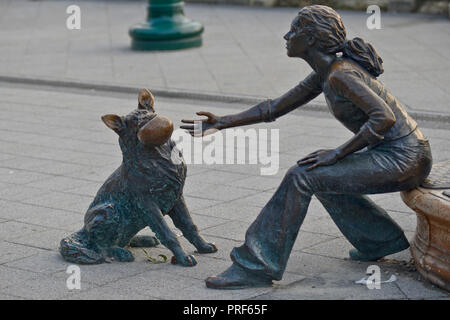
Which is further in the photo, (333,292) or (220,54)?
(220,54)

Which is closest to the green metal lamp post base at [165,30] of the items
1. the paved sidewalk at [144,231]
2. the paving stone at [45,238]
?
the paved sidewalk at [144,231]

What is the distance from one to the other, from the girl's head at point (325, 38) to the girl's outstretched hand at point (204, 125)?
2.16ft

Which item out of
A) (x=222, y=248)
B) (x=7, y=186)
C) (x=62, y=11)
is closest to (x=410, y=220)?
(x=222, y=248)

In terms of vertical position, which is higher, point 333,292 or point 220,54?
point 333,292

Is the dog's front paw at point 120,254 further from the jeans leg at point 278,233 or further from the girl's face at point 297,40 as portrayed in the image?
the girl's face at point 297,40

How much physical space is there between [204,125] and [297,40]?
822 millimetres

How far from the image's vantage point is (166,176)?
4.77 metres

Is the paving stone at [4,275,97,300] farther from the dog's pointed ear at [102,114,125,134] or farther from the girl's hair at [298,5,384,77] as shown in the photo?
the girl's hair at [298,5,384,77]

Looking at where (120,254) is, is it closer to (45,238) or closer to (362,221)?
(45,238)

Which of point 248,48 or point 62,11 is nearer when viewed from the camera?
point 248,48

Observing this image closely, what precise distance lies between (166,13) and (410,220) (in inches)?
312

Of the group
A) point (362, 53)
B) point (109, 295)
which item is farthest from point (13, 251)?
point (362, 53)

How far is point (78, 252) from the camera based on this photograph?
493 cm

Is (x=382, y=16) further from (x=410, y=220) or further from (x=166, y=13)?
(x=410, y=220)
